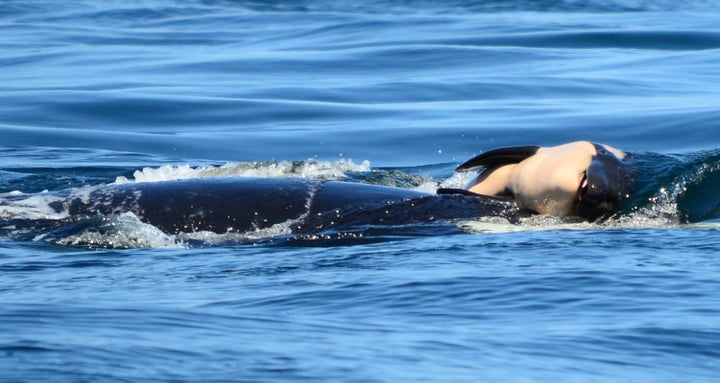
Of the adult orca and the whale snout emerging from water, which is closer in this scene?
the adult orca

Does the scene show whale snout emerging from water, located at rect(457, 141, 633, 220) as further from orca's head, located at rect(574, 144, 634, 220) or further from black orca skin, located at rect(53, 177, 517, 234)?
black orca skin, located at rect(53, 177, 517, 234)

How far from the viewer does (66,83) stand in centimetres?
1755

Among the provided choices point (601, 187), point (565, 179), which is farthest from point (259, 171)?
point (601, 187)

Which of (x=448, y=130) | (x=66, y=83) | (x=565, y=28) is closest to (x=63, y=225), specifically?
(x=448, y=130)

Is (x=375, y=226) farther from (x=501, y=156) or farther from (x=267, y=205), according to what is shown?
(x=501, y=156)

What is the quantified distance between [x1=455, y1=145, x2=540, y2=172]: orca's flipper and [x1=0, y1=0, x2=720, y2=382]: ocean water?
0.49 meters

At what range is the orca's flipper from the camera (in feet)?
25.9

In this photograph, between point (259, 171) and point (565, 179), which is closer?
point (565, 179)

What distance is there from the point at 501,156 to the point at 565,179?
1.58 ft

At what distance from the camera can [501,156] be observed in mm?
7926

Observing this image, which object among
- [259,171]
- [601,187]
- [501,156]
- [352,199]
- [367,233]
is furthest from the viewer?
[259,171]

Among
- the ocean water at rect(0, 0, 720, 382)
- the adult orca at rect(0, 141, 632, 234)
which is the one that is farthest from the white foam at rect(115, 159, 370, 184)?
the adult orca at rect(0, 141, 632, 234)

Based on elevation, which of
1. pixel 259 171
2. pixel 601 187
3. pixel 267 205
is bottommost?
pixel 259 171

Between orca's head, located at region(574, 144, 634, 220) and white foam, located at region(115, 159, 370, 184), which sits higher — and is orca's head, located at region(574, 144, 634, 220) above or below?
above
